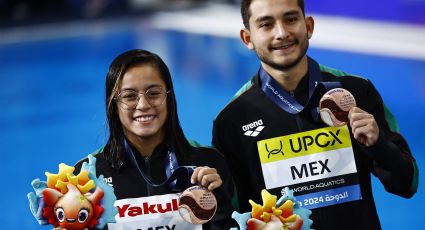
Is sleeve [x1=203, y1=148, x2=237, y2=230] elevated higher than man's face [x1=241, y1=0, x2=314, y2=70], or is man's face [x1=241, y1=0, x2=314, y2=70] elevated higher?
man's face [x1=241, y1=0, x2=314, y2=70]

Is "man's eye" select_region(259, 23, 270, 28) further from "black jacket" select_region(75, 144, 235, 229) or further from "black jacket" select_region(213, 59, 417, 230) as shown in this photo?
"black jacket" select_region(75, 144, 235, 229)

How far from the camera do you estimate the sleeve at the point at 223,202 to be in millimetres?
3795

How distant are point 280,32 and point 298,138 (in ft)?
1.69

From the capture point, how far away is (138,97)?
3.82m

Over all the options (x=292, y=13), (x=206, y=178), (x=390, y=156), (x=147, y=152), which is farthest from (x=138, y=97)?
(x=390, y=156)

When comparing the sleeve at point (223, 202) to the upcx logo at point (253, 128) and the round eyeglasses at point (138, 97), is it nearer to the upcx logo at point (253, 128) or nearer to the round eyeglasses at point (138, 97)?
the upcx logo at point (253, 128)

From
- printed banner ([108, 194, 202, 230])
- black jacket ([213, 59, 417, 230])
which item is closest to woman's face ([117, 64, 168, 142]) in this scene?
printed banner ([108, 194, 202, 230])

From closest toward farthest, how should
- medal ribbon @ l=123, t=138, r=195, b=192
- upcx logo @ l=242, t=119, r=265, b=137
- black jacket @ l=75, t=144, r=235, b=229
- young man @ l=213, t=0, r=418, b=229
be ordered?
medal ribbon @ l=123, t=138, r=195, b=192 < black jacket @ l=75, t=144, r=235, b=229 < young man @ l=213, t=0, r=418, b=229 < upcx logo @ l=242, t=119, r=265, b=137

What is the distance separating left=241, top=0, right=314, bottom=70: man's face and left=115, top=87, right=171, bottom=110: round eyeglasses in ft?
1.77

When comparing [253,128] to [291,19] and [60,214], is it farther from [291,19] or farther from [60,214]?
[60,214]

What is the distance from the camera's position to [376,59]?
12.1 m

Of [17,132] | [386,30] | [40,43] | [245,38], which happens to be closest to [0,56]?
[40,43]

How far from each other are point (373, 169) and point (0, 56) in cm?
1187

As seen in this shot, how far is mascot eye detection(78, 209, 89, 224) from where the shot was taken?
11.5ft
